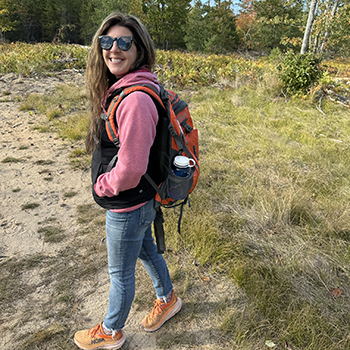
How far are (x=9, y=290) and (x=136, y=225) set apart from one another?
1796mm

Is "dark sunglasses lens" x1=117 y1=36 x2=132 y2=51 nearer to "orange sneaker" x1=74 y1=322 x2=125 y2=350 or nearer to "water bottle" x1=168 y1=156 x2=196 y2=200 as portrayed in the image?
"water bottle" x1=168 y1=156 x2=196 y2=200

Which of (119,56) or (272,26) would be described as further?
(272,26)

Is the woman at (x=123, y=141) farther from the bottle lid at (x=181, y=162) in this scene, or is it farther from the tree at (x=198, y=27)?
the tree at (x=198, y=27)

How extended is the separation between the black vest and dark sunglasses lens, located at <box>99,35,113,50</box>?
41cm

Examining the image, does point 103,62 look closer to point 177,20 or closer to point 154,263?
point 154,263

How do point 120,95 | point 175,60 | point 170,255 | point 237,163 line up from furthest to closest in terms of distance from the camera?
point 175,60 → point 237,163 → point 170,255 → point 120,95

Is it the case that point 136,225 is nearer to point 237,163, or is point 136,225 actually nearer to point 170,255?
point 170,255

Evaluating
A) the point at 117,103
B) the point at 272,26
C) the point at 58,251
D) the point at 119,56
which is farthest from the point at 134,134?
the point at 272,26

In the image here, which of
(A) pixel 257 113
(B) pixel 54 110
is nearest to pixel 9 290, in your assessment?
(B) pixel 54 110

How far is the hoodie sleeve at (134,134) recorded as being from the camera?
1.16m

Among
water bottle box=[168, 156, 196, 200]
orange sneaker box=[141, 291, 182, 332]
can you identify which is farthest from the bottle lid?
orange sneaker box=[141, 291, 182, 332]

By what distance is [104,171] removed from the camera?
1416 millimetres

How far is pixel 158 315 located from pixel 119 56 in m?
1.88

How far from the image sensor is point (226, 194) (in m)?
3.69
